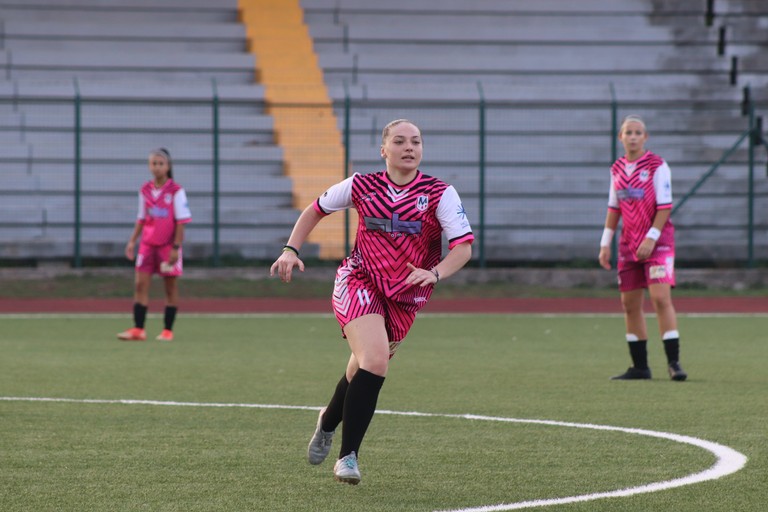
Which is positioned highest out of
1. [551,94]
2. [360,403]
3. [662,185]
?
[551,94]

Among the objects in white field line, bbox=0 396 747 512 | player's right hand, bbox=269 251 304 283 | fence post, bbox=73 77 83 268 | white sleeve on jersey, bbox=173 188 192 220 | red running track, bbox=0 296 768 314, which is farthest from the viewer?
fence post, bbox=73 77 83 268

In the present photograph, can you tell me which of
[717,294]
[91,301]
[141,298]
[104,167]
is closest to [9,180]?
[104,167]

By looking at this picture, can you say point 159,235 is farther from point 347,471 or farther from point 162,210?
point 347,471

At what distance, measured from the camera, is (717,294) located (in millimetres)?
22172

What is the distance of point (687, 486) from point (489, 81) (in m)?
21.1

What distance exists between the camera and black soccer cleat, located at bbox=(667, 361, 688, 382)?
10.5 metres

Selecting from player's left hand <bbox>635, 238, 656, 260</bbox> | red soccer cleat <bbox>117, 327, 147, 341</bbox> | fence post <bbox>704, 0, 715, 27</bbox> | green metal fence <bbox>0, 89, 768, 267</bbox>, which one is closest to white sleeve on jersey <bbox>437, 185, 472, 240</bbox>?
player's left hand <bbox>635, 238, 656, 260</bbox>

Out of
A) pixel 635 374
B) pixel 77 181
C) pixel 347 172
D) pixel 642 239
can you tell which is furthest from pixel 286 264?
pixel 347 172

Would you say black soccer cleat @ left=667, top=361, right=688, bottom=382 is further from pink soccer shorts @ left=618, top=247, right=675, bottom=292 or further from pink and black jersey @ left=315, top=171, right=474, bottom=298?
pink and black jersey @ left=315, top=171, right=474, bottom=298

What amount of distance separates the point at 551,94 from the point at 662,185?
15.9m

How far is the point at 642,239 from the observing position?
10.6 metres

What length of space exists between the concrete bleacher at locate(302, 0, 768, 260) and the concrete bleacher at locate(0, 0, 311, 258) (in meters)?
1.75

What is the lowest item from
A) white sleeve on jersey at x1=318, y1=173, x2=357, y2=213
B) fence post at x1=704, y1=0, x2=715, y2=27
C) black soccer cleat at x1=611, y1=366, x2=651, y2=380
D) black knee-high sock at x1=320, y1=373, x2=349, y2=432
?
black soccer cleat at x1=611, y1=366, x2=651, y2=380

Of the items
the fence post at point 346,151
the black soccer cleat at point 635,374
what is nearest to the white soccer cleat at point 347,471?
the black soccer cleat at point 635,374
